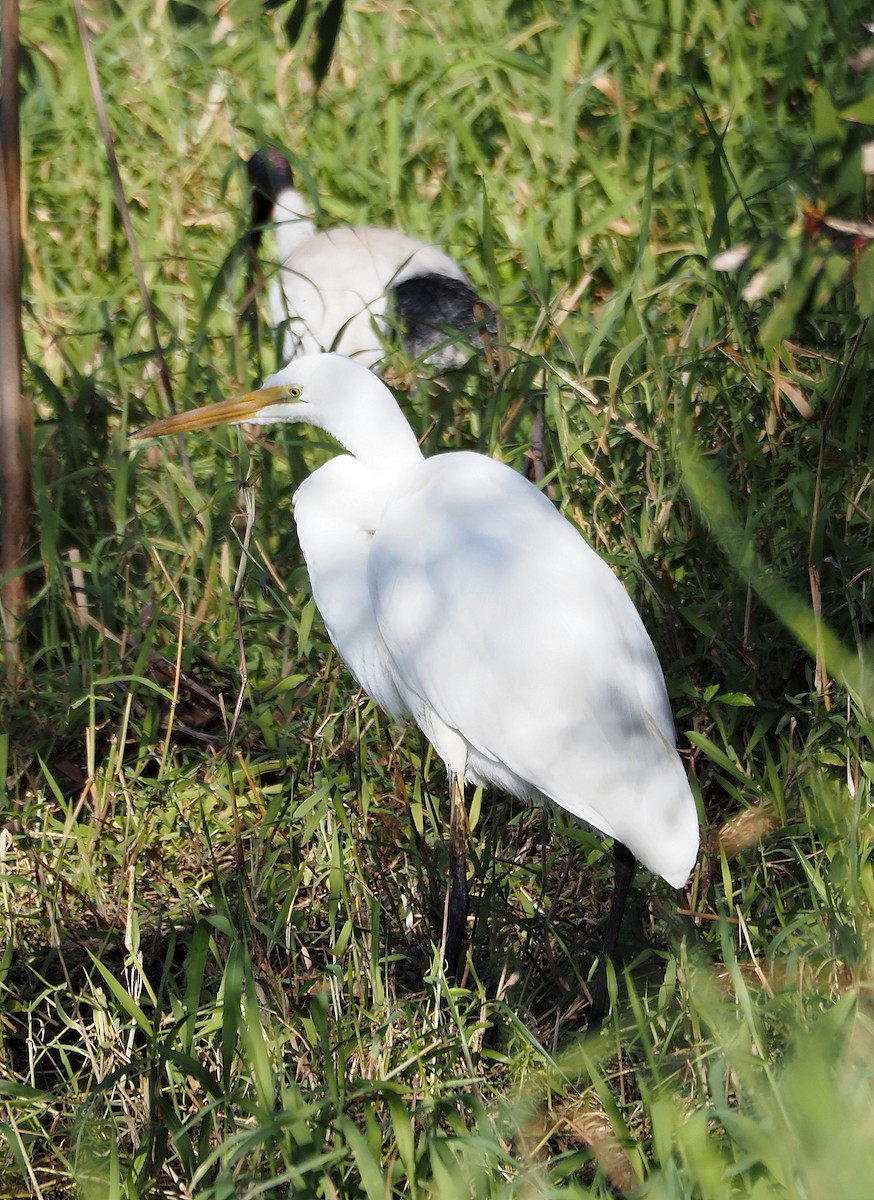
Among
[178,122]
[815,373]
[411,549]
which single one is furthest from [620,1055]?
[178,122]

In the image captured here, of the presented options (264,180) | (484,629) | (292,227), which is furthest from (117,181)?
(264,180)

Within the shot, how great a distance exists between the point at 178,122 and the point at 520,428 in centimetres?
244

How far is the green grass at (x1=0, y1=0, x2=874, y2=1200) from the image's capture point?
1.85m

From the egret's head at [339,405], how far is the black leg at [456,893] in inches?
25.3

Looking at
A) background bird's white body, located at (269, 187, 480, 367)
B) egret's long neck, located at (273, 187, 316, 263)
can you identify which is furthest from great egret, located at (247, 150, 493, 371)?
egret's long neck, located at (273, 187, 316, 263)

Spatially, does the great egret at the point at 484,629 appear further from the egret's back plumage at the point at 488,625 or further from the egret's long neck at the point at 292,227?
the egret's long neck at the point at 292,227

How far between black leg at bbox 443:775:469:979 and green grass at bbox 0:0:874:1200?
0.06 m

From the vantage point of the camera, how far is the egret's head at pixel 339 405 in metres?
2.59

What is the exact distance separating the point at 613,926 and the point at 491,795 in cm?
73

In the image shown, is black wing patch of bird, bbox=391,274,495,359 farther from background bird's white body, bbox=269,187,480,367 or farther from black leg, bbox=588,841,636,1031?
black leg, bbox=588,841,636,1031

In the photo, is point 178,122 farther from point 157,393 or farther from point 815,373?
point 815,373

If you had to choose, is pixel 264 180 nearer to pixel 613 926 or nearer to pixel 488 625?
pixel 488 625

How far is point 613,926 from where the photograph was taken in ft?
7.77

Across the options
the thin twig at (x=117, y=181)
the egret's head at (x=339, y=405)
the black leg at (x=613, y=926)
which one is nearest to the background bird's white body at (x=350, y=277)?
the thin twig at (x=117, y=181)
